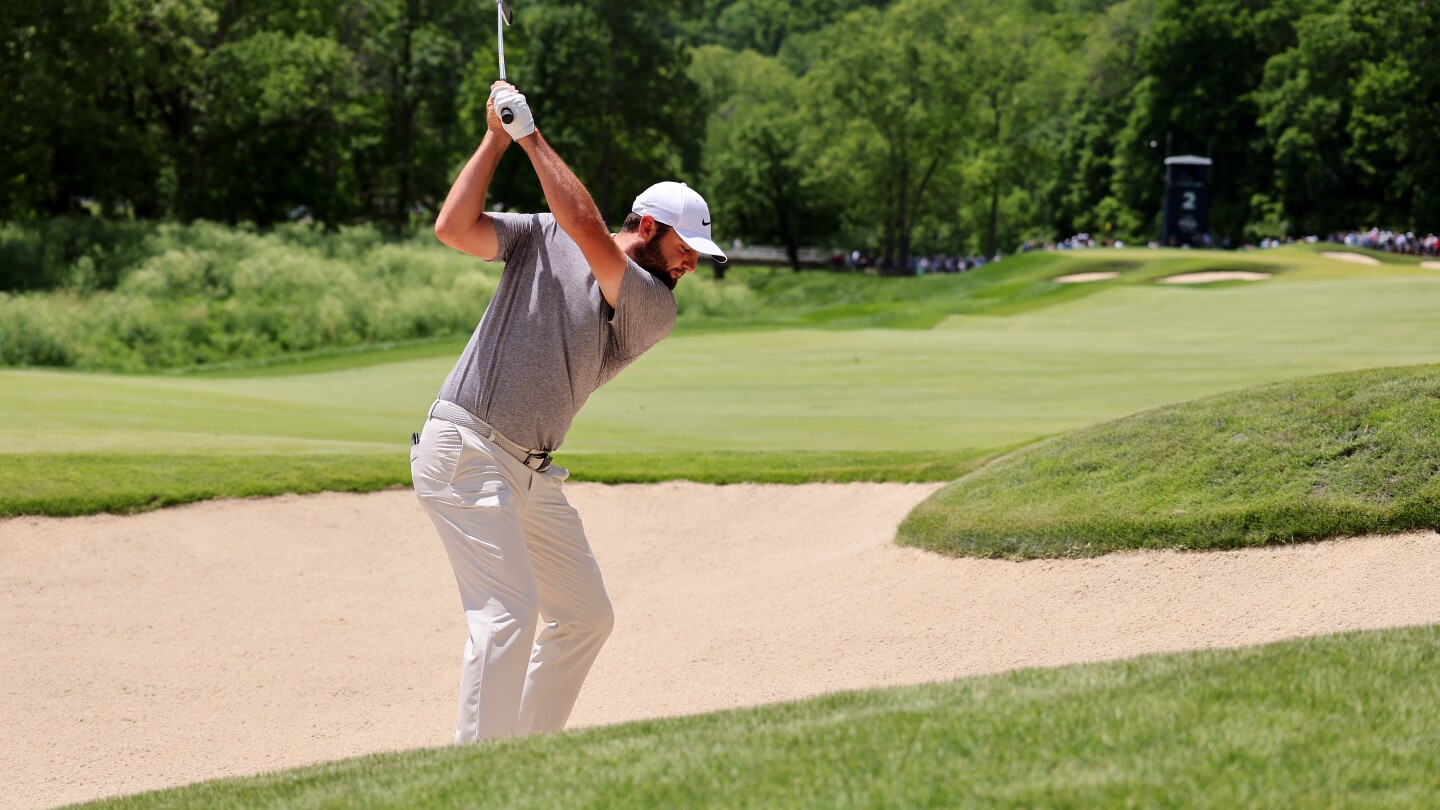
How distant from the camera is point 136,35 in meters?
46.6

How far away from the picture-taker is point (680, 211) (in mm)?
5457

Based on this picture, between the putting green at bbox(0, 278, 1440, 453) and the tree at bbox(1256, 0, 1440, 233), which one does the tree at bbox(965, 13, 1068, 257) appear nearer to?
the tree at bbox(1256, 0, 1440, 233)

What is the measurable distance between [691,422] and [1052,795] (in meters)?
15.2

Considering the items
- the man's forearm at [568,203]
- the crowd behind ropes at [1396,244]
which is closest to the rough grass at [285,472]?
the man's forearm at [568,203]

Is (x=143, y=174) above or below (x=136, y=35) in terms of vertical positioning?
below

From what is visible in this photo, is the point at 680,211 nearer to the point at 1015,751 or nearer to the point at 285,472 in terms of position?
the point at 1015,751

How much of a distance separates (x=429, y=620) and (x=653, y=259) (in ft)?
17.0

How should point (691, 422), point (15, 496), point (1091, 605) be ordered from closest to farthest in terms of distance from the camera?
1. point (1091, 605)
2. point (15, 496)
3. point (691, 422)

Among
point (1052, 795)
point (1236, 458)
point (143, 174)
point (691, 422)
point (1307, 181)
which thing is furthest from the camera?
point (1307, 181)

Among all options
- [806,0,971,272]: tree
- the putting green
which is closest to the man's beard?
the putting green

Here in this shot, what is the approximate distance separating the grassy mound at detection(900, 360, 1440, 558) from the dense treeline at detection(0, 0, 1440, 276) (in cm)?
3479

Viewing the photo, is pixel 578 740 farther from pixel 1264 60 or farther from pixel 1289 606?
pixel 1264 60

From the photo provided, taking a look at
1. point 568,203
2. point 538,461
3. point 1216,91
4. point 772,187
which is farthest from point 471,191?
point 1216,91

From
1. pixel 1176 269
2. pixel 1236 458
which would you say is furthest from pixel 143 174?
pixel 1236 458
